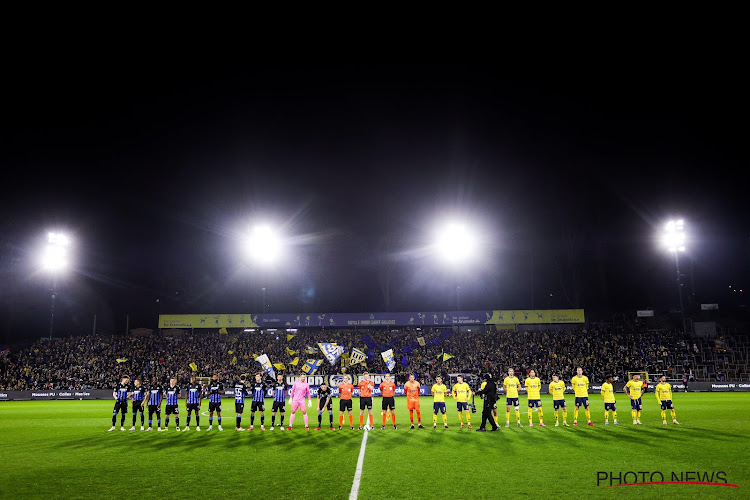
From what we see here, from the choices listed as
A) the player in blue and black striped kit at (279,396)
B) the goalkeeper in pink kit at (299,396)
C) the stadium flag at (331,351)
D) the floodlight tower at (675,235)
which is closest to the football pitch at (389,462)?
the goalkeeper in pink kit at (299,396)

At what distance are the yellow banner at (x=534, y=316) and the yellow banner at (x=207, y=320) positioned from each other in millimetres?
27193

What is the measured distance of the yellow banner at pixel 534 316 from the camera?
5534 centimetres

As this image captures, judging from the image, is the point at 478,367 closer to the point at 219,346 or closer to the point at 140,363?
the point at 219,346

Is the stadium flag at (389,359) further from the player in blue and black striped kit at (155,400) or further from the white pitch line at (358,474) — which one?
the white pitch line at (358,474)

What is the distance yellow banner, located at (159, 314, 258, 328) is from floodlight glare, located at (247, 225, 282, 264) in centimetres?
1153

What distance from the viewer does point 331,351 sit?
4888 cm

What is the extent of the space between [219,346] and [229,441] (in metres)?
37.6

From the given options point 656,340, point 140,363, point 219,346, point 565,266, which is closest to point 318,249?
point 219,346

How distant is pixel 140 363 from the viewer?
160 ft

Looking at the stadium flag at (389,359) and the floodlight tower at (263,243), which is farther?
the stadium flag at (389,359)

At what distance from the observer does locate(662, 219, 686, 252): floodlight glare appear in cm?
4175

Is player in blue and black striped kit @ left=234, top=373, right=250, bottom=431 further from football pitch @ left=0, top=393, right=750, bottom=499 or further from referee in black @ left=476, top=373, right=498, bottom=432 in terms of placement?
referee in black @ left=476, top=373, right=498, bottom=432

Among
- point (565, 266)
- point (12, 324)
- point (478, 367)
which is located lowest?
point (478, 367)

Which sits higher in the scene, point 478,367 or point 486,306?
point 486,306
